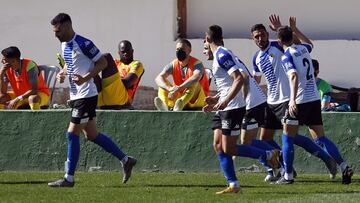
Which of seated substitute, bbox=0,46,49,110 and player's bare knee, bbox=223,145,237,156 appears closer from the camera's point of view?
player's bare knee, bbox=223,145,237,156

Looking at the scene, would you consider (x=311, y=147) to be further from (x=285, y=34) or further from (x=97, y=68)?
(x=97, y=68)

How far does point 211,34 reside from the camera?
15281mm

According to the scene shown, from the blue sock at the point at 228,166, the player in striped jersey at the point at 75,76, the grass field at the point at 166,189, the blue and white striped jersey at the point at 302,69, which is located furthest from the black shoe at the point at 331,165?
the player in striped jersey at the point at 75,76

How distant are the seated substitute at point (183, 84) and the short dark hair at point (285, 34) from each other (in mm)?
2486

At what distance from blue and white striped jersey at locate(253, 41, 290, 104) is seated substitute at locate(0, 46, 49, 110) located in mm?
3732

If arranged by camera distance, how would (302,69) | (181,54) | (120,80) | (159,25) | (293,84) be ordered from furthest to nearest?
(159,25)
(181,54)
(120,80)
(302,69)
(293,84)

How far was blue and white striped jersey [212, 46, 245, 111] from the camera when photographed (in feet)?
49.6

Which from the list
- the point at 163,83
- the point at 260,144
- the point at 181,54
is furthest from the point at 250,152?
the point at 163,83

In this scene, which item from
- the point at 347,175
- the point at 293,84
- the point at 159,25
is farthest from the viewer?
the point at 159,25

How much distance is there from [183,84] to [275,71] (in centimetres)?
220

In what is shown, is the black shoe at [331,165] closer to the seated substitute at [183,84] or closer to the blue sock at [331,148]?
the blue sock at [331,148]

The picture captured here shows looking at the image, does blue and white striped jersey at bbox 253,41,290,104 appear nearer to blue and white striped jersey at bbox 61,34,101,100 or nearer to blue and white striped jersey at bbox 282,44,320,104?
blue and white striped jersey at bbox 282,44,320,104

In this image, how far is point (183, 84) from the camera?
61.7ft

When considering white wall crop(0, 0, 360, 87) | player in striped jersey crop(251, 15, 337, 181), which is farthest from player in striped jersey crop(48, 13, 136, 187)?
white wall crop(0, 0, 360, 87)
